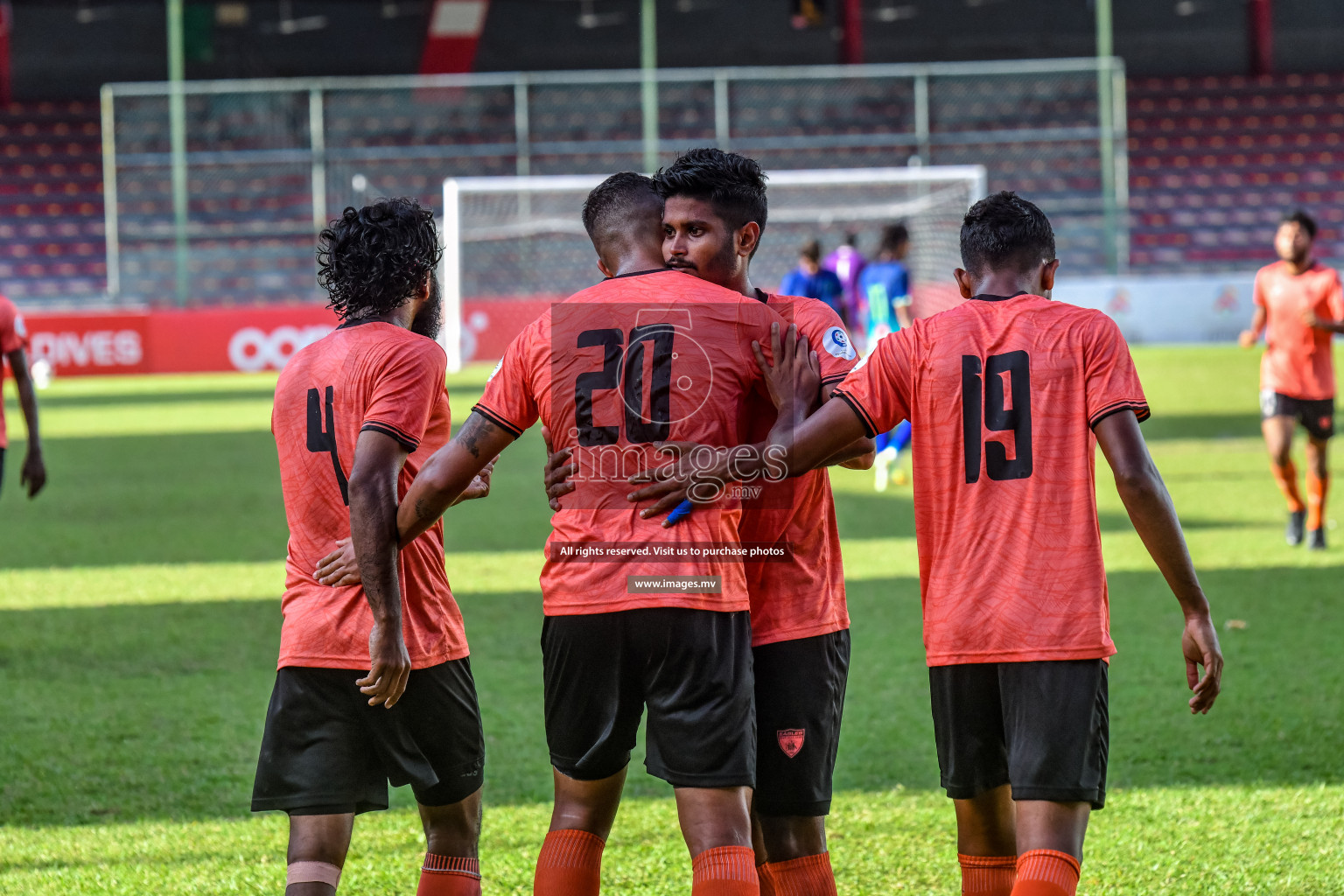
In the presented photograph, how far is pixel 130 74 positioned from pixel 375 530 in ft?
114

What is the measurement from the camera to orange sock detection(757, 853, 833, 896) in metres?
3.16

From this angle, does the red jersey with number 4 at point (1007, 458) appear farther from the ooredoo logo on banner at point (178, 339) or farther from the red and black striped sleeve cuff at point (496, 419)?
the ooredoo logo on banner at point (178, 339)

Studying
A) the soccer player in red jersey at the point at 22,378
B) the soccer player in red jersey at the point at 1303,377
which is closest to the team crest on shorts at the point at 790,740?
the soccer player in red jersey at the point at 22,378

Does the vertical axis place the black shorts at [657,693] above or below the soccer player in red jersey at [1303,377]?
below

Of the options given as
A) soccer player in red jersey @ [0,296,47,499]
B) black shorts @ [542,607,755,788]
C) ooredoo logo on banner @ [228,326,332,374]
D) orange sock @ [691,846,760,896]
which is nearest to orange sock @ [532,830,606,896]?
→ black shorts @ [542,607,755,788]

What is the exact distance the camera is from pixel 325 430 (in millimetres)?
3258

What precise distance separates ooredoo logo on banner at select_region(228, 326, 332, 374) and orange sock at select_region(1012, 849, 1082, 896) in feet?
82.3

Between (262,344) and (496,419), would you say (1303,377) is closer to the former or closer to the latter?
(496,419)

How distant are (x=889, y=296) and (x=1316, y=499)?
4226 mm

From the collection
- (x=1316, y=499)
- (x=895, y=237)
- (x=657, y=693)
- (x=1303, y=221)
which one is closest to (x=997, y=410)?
(x=657, y=693)

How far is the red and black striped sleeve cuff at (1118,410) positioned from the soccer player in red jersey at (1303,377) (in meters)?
A: 6.67

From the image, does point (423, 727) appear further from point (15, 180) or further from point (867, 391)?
point (15, 180)

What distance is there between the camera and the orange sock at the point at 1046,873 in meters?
2.85

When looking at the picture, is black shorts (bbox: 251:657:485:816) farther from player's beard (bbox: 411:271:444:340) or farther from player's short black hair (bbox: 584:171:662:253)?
player's short black hair (bbox: 584:171:662:253)
